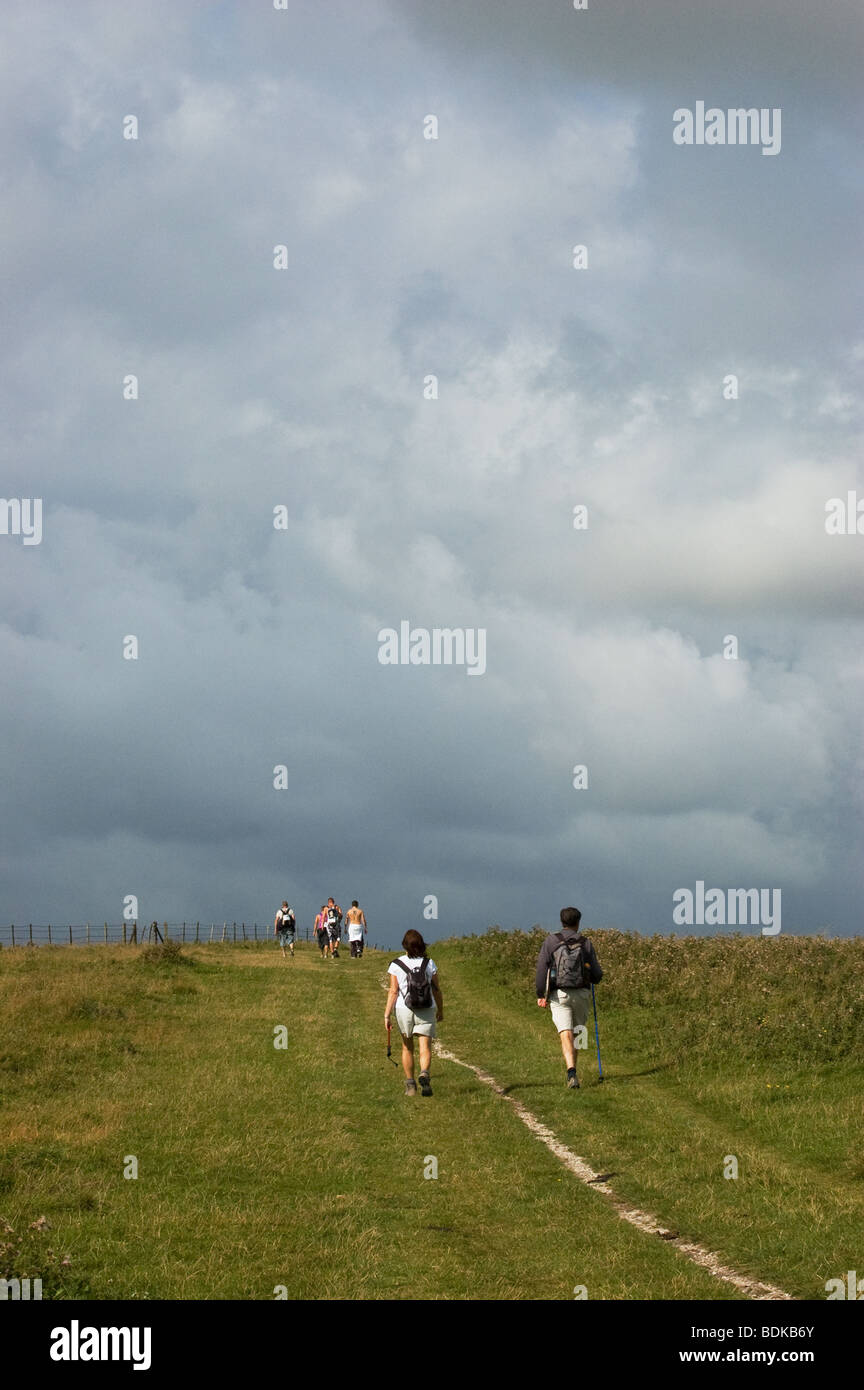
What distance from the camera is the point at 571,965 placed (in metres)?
19.2

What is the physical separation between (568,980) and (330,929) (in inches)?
1194

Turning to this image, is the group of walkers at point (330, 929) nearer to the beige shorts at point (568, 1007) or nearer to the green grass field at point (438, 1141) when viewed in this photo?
the green grass field at point (438, 1141)

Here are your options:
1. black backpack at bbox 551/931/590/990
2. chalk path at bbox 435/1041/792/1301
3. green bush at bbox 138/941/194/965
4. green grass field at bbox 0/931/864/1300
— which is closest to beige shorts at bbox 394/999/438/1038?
green grass field at bbox 0/931/864/1300

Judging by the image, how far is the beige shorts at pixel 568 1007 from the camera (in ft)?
63.5

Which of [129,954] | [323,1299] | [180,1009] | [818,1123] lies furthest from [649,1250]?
[129,954]

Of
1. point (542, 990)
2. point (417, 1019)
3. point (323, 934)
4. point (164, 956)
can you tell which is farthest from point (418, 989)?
point (323, 934)

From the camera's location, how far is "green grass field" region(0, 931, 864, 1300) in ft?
37.1

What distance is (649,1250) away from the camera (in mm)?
11906

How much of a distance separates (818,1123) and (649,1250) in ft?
23.7

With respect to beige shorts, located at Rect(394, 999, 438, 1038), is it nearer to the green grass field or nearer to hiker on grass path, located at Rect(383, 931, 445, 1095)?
hiker on grass path, located at Rect(383, 931, 445, 1095)

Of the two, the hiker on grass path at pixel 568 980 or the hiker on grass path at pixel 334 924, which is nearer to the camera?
the hiker on grass path at pixel 568 980

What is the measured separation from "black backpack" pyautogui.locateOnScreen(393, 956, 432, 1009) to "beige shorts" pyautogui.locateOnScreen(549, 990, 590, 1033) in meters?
2.00

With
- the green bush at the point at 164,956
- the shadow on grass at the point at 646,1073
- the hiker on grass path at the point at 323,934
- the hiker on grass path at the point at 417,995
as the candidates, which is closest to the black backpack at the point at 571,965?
the hiker on grass path at the point at 417,995

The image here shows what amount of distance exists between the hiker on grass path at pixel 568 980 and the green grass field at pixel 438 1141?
99 centimetres
